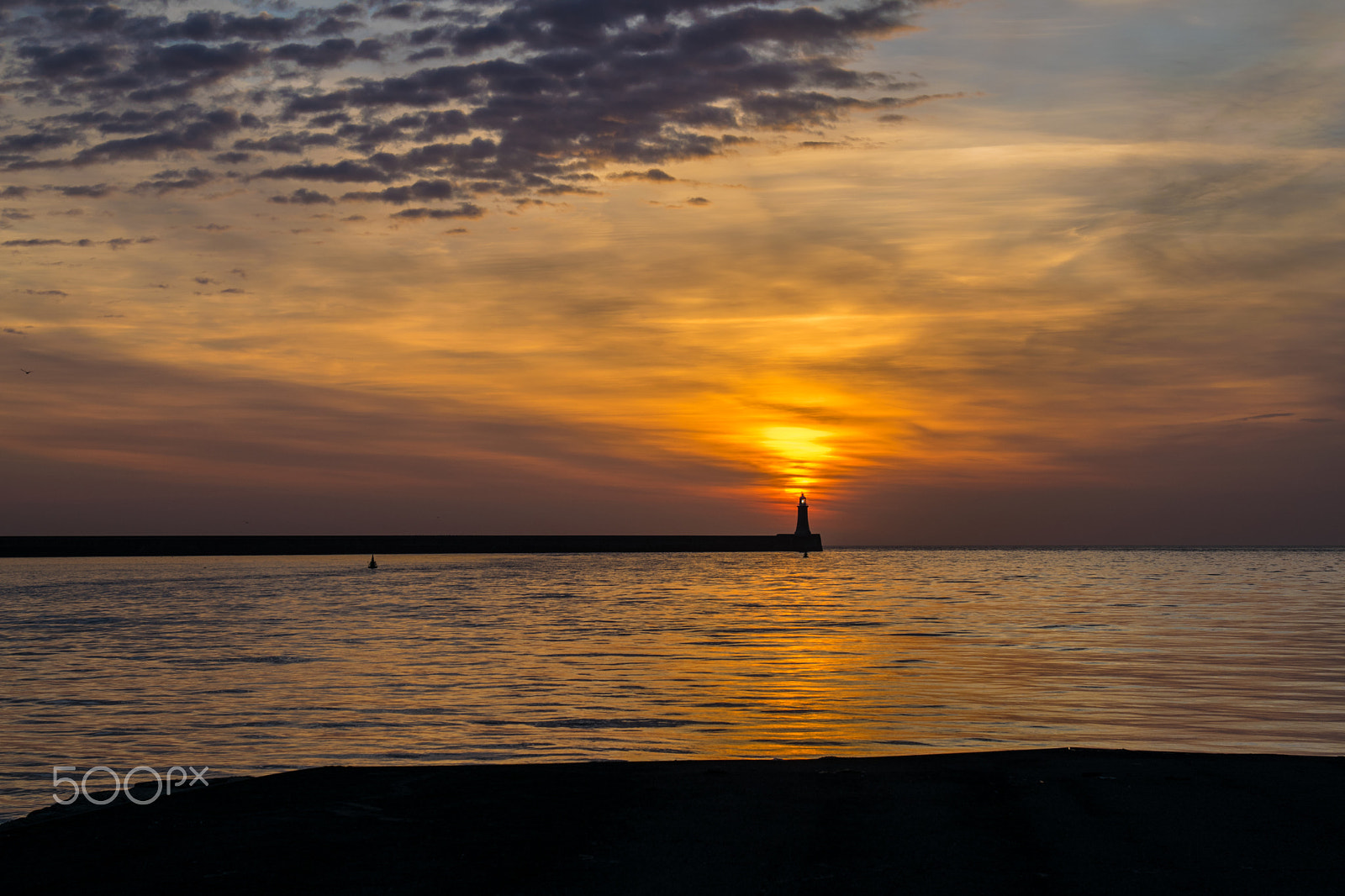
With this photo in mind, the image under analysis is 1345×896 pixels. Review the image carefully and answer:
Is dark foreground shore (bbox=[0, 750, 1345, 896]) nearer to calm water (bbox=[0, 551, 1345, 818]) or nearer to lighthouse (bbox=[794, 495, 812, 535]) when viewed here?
calm water (bbox=[0, 551, 1345, 818])

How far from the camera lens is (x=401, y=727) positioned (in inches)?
→ 616

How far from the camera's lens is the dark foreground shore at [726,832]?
657 cm

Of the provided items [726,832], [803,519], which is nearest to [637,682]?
[726,832]

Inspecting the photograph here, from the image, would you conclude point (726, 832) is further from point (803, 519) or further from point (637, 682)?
point (803, 519)

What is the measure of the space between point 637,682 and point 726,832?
13.4 metres

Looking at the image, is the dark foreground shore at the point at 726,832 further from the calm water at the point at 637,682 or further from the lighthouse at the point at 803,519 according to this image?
the lighthouse at the point at 803,519

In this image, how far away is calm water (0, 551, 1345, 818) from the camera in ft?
46.9

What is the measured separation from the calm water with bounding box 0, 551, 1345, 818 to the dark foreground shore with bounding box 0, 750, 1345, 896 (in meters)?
3.82

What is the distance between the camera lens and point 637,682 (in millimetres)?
20922

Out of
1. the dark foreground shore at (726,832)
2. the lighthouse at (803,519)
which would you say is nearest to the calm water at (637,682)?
the dark foreground shore at (726,832)

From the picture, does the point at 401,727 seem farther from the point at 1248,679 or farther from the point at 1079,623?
the point at 1079,623

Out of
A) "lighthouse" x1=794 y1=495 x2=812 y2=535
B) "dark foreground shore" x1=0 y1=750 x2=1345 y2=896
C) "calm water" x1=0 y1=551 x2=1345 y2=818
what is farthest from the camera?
"lighthouse" x1=794 y1=495 x2=812 y2=535

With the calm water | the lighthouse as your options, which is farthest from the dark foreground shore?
the lighthouse

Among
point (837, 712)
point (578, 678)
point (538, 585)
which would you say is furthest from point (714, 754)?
point (538, 585)
